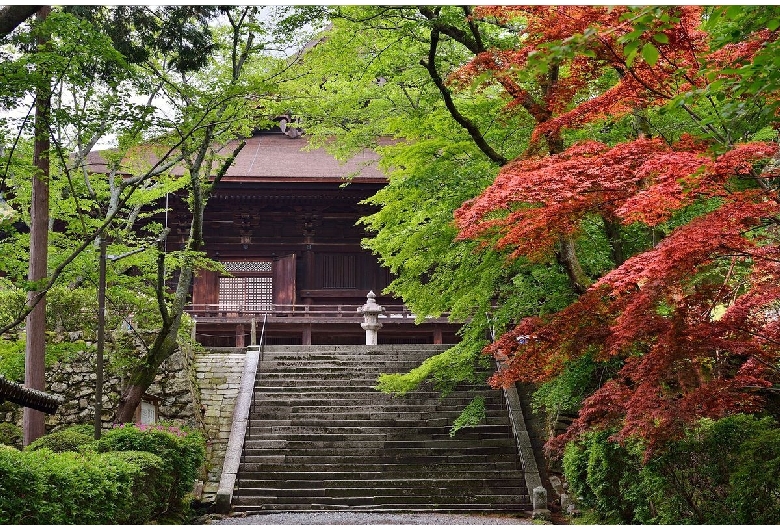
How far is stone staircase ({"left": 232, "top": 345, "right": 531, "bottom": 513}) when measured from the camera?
1262 centimetres

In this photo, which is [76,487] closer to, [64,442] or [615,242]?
[64,442]

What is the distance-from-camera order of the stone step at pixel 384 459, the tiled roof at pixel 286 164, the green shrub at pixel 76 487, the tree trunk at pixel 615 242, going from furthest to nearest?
1. the tiled roof at pixel 286 164
2. the stone step at pixel 384 459
3. the tree trunk at pixel 615 242
4. the green shrub at pixel 76 487

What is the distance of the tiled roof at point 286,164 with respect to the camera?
2073 cm

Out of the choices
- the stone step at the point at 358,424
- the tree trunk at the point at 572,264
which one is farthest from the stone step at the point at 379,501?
the tree trunk at the point at 572,264

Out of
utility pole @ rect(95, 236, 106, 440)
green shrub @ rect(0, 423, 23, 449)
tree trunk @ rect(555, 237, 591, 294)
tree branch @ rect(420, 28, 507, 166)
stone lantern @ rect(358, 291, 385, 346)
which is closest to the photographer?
tree trunk @ rect(555, 237, 591, 294)

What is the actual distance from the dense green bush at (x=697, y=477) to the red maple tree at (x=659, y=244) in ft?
1.26

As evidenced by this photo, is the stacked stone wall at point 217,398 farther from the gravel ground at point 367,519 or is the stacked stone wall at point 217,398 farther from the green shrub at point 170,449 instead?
the gravel ground at point 367,519

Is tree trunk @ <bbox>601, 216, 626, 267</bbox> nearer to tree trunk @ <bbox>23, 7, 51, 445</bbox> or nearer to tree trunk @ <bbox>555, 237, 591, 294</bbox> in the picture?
tree trunk @ <bbox>555, 237, 591, 294</bbox>

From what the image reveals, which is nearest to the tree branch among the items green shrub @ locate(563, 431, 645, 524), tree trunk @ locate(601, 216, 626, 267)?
tree trunk @ locate(601, 216, 626, 267)

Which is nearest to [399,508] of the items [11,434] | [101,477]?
[101,477]

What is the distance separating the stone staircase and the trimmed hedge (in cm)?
136

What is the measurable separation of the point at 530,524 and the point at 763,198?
5653 millimetres

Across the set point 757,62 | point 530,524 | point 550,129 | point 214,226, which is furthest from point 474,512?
point 214,226

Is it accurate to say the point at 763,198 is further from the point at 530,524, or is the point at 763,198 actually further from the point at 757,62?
the point at 530,524
